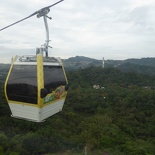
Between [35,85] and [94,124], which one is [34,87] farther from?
[94,124]

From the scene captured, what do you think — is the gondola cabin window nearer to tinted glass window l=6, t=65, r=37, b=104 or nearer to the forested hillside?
tinted glass window l=6, t=65, r=37, b=104

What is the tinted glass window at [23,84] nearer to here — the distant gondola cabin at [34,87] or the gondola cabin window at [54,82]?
the distant gondola cabin at [34,87]

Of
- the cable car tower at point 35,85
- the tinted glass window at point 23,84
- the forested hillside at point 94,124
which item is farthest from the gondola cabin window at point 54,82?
the forested hillside at point 94,124

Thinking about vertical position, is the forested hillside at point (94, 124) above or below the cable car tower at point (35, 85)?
below

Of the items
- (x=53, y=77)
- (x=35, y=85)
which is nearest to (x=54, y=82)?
(x=53, y=77)

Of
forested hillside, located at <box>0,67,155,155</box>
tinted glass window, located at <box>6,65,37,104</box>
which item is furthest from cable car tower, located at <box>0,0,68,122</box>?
forested hillside, located at <box>0,67,155,155</box>

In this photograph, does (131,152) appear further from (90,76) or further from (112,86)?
(90,76)
